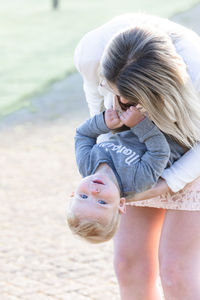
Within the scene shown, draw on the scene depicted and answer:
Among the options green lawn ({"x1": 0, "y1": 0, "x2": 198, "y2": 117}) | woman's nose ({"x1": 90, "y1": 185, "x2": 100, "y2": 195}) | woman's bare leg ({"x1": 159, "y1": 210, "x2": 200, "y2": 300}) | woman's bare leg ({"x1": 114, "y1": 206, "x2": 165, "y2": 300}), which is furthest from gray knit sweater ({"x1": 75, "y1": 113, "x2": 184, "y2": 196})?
green lawn ({"x1": 0, "y1": 0, "x2": 198, "y2": 117})

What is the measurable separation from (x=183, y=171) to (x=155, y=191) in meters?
0.14

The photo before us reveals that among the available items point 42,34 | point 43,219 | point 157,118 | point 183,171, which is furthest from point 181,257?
point 42,34

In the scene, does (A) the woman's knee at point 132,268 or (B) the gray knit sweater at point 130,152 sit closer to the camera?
(B) the gray knit sweater at point 130,152

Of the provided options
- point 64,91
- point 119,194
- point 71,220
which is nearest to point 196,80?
point 119,194

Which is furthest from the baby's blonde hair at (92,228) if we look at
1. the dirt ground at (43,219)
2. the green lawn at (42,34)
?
the green lawn at (42,34)

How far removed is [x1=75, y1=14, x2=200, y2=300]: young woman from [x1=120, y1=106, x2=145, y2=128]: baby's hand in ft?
0.11

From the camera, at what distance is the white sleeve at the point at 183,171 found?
2.61 m

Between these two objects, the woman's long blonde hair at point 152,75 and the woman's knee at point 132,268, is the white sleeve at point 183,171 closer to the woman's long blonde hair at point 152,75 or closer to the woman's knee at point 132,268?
the woman's long blonde hair at point 152,75

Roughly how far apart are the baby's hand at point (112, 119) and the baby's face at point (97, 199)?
0.22 metres

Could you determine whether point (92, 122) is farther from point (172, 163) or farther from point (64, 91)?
point (64, 91)

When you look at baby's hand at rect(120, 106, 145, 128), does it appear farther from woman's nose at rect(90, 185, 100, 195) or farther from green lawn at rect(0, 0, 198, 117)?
green lawn at rect(0, 0, 198, 117)

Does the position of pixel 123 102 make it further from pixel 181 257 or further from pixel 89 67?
pixel 181 257

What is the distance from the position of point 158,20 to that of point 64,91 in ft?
22.4

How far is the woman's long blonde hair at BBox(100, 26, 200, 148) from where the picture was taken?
95.1 inches
